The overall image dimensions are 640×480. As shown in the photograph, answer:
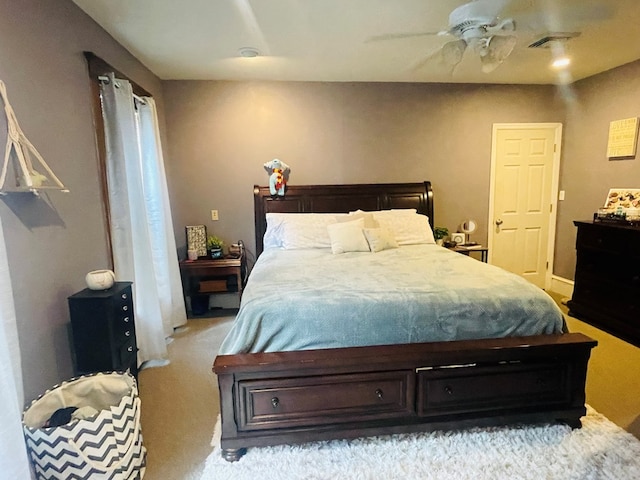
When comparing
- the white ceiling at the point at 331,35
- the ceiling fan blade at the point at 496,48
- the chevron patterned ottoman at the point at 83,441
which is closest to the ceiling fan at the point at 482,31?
the ceiling fan blade at the point at 496,48

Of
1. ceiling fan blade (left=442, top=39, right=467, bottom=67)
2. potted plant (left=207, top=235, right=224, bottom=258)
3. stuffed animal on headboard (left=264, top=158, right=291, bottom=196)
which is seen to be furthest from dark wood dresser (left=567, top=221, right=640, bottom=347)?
potted plant (left=207, top=235, right=224, bottom=258)

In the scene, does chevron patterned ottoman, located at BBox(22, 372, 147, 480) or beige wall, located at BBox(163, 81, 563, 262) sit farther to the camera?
beige wall, located at BBox(163, 81, 563, 262)

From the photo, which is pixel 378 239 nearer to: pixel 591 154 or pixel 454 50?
pixel 454 50

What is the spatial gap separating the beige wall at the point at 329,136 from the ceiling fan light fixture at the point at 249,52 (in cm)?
88

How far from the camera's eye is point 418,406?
2105 millimetres

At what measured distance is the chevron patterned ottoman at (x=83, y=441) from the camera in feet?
5.30

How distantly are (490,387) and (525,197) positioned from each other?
3315mm

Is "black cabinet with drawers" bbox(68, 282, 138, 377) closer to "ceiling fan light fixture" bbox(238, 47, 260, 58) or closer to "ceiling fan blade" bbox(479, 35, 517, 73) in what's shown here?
"ceiling fan light fixture" bbox(238, 47, 260, 58)

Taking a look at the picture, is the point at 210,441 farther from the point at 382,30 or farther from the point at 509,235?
the point at 509,235

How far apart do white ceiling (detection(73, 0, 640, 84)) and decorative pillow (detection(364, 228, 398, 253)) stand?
155 centimetres

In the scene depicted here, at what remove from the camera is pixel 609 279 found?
3.59m

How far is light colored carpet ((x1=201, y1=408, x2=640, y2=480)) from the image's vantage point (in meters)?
1.88

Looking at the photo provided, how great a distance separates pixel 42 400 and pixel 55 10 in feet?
6.77

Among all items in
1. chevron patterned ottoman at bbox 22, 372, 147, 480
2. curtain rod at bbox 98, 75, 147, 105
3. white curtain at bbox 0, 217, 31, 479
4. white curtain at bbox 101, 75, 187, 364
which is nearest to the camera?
white curtain at bbox 0, 217, 31, 479
